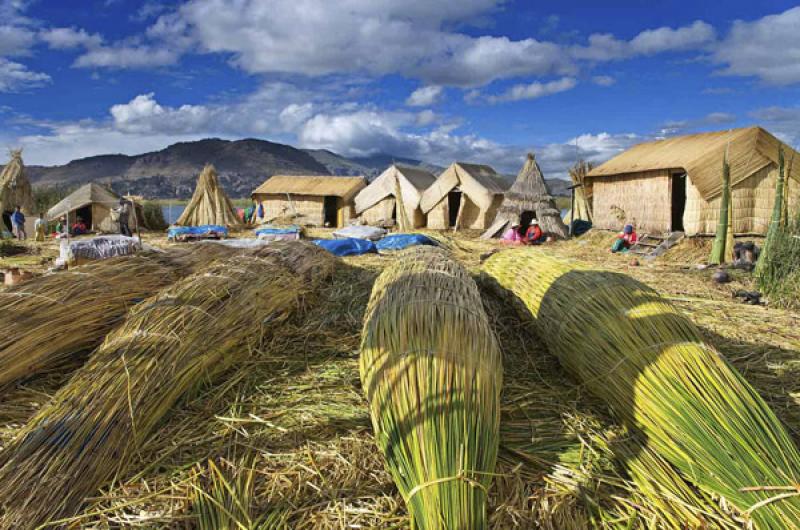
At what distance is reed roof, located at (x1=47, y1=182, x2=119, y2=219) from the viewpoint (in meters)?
17.3

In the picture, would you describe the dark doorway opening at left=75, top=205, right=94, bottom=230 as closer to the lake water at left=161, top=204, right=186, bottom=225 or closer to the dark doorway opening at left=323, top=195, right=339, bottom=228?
the lake water at left=161, top=204, right=186, bottom=225

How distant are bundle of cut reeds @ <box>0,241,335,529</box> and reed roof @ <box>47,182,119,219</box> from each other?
17.2 m

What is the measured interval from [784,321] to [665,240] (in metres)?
8.50

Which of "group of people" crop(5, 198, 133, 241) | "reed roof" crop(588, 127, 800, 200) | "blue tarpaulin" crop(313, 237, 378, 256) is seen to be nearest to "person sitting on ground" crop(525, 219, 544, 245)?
"reed roof" crop(588, 127, 800, 200)

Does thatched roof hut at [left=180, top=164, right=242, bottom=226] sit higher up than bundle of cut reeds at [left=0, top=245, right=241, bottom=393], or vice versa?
thatched roof hut at [left=180, top=164, right=242, bottom=226]

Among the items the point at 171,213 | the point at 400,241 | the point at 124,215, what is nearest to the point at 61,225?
the point at 124,215

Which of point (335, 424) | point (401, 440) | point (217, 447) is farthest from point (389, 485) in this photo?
point (217, 447)

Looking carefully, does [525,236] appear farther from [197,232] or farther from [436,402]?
[436,402]

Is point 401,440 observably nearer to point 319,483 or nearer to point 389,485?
point 389,485

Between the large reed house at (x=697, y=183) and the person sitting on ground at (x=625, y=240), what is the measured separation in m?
0.69

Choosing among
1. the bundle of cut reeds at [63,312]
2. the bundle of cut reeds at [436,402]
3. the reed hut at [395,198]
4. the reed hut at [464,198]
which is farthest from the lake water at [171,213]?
the bundle of cut reeds at [436,402]

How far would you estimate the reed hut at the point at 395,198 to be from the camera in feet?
62.1

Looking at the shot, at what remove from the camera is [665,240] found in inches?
476

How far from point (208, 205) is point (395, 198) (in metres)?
7.13
